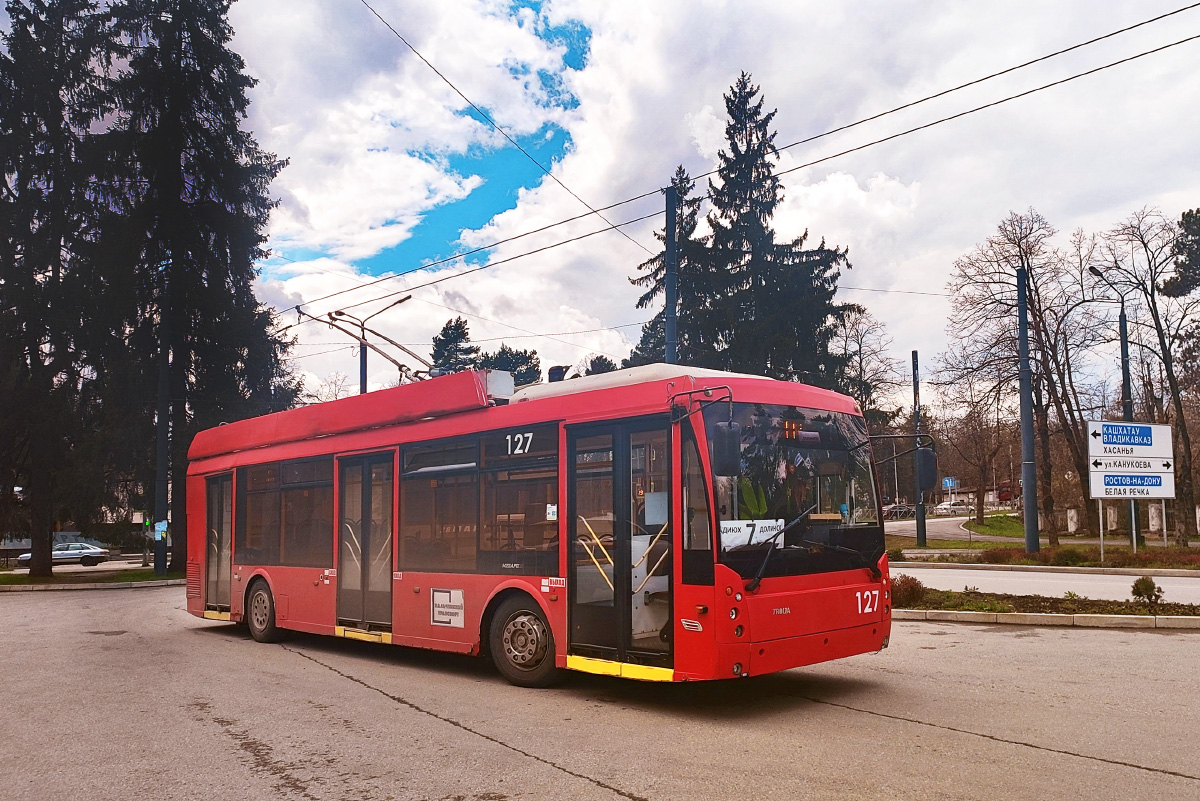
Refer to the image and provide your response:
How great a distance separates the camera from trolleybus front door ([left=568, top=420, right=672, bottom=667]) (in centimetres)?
Answer: 798

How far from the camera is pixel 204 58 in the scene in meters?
33.9

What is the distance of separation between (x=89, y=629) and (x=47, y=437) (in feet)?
61.8

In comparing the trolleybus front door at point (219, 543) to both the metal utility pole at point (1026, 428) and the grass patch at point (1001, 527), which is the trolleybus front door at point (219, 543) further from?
the grass patch at point (1001, 527)

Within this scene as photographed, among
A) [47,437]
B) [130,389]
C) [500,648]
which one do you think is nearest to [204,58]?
[130,389]

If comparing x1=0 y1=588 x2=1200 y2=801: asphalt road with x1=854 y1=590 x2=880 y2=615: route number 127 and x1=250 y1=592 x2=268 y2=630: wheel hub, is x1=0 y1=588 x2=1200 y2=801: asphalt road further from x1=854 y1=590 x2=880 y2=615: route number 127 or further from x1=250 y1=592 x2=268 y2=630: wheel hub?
x1=250 y1=592 x2=268 y2=630: wheel hub

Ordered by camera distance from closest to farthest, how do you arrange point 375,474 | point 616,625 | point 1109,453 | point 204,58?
point 616,625
point 375,474
point 1109,453
point 204,58

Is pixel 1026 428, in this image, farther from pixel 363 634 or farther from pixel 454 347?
pixel 454 347

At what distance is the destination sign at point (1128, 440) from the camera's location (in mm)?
22484

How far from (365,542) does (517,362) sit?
60.0 meters

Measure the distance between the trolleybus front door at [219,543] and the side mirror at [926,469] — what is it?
10660mm

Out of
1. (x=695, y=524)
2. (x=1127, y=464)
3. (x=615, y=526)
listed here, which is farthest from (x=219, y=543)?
(x=1127, y=464)

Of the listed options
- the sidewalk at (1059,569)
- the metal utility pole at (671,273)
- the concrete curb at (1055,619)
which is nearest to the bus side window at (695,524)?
the concrete curb at (1055,619)

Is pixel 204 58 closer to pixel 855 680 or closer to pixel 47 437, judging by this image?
pixel 47 437

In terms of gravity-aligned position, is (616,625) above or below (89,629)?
above
